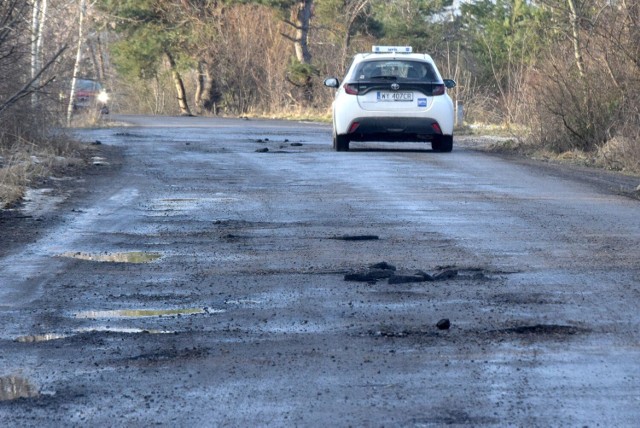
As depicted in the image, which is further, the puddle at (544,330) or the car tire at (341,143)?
the car tire at (341,143)

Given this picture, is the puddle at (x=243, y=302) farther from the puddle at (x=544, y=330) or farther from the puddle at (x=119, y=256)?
the puddle at (x=119, y=256)

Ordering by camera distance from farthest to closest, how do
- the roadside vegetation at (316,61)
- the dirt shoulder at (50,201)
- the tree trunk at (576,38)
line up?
the tree trunk at (576,38), the roadside vegetation at (316,61), the dirt shoulder at (50,201)

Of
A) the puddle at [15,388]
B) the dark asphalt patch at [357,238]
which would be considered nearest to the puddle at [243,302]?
the puddle at [15,388]

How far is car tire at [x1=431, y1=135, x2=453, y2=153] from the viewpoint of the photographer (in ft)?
59.7

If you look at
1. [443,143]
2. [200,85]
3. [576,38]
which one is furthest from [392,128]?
[200,85]

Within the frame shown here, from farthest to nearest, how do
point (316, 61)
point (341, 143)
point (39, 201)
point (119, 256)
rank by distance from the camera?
point (316, 61)
point (341, 143)
point (39, 201)
point (119, 256)

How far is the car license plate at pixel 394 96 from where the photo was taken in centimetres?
1766

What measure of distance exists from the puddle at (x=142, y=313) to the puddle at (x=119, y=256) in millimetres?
1641

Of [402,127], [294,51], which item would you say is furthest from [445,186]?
[294,51]

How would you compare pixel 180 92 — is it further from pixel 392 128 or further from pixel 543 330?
pixel 543 330

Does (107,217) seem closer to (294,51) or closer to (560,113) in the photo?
(560,113)

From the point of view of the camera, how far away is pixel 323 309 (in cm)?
616

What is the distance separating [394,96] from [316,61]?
34616 millimetres

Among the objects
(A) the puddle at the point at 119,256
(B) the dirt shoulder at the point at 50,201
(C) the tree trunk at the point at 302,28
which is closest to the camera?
(A) the puddle at the point at 119,256
